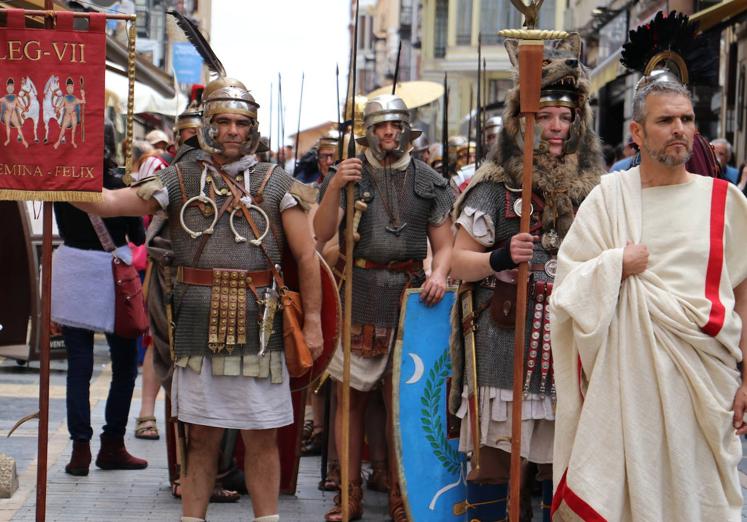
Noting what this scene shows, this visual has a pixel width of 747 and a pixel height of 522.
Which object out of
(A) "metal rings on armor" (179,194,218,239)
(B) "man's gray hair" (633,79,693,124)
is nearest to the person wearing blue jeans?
(A) "metal rings on armor" (179,194,218,239)

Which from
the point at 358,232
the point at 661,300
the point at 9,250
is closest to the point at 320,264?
the point at 358,232

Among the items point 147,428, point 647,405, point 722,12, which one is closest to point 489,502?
point 647,405

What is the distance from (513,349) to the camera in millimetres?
5773

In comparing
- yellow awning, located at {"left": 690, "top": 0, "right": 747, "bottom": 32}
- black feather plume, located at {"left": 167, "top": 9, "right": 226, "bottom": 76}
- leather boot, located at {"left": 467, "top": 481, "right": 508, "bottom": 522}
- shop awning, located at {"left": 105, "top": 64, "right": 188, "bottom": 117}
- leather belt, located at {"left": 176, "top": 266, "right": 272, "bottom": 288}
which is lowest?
leather boot, located at {"left": 467, "top": 481, "right": 508, "bottom": 522}

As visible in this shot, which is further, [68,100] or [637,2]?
[637,2]

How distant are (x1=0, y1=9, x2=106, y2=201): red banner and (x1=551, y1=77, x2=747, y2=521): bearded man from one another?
1.95 m

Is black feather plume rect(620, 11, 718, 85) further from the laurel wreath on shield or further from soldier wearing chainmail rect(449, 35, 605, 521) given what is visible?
the laurel wreath on shield

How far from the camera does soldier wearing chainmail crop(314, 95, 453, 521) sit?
22.6ft

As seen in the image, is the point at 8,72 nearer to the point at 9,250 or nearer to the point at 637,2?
the point at 9,250

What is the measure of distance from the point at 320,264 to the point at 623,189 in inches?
64.6

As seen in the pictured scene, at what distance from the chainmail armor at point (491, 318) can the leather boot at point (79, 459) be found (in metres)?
2.68

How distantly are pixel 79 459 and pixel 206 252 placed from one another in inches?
91.5

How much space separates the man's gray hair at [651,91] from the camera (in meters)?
4.89

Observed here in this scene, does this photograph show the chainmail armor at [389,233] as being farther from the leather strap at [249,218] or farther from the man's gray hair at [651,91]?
the man's gray hair at [651,91]
